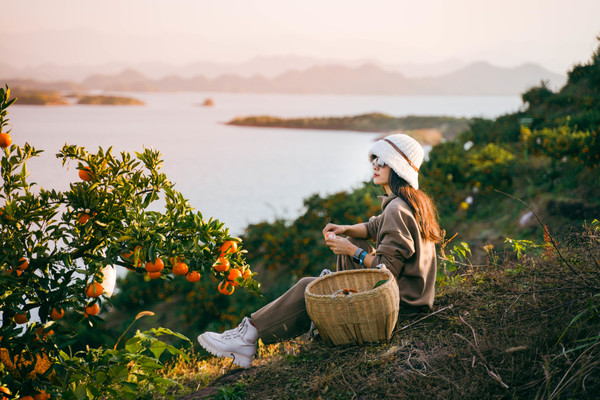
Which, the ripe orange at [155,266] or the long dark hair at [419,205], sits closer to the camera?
the ripe orange at [155,266]

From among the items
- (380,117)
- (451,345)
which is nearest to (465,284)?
(451,345)

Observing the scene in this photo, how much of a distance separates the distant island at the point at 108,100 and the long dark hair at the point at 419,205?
5782 mm

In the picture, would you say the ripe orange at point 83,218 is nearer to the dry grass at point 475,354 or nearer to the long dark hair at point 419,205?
the dry grass at point 475,354

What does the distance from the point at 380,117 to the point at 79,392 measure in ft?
44.1

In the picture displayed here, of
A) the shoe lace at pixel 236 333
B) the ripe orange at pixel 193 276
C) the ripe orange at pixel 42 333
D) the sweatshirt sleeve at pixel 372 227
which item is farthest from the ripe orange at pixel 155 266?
the sweatshirt sleeve at pixel 372 227

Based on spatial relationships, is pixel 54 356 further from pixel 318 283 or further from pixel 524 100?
pixel 524 100

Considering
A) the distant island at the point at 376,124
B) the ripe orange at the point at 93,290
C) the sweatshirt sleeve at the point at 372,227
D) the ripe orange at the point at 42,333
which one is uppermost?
the distant island at the point at 376,124

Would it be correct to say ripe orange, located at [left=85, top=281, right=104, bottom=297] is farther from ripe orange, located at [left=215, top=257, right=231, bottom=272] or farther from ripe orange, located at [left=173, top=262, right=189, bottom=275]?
ripe orange, located at [left=215, top=257, right=231, bottom=272]

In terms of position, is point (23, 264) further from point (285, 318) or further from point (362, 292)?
point (362, 292)

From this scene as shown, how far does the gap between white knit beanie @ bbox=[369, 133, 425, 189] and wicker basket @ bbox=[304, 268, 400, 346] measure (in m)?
0.61

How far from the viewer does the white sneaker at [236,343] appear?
9.75ft

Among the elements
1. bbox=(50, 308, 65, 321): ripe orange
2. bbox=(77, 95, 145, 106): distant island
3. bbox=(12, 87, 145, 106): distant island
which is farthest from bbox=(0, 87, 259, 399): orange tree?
bbox=(77, 95, 145, 106): distant island

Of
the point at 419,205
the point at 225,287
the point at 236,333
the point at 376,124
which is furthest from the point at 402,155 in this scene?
the point at 376,124

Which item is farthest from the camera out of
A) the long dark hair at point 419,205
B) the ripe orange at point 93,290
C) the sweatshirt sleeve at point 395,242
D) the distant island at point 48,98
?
the distant island at point 48,98
